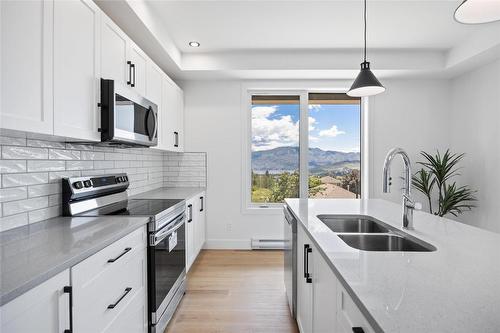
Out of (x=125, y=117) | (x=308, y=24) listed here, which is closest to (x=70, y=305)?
(x=125, y=117)

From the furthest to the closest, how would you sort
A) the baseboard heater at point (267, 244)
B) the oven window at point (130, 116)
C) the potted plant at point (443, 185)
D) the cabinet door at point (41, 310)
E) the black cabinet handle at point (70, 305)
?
1. the baseboard heater at point (267, 244)
2. the potted plant at point (443, 185)
3. the oven window at point (130, 116)
4. the black cabinet handle at point (70, 305)
5. the cabinet door at point (41, 310)

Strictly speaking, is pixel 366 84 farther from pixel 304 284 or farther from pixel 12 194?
pixel 12 194

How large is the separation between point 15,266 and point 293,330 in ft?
5.97

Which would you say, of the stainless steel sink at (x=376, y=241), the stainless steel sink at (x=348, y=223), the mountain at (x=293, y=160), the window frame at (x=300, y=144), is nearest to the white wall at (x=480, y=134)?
the window frame at (x=300, y=144)

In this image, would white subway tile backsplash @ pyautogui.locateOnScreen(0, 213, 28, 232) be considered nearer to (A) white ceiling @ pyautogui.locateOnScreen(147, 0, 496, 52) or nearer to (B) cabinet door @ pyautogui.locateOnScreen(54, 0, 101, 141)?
(B) cabinet door @ pyautogui.locateOnScreen(54, 0, 101, 141)

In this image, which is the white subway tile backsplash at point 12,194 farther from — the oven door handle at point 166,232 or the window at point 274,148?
the window at point 274,148

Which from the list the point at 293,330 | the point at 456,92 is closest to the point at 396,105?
the point at 456,92

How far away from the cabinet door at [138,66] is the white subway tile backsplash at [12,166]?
1.03m

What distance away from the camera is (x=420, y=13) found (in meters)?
2.69

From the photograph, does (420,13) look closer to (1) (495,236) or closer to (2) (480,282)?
(1) (495,236)

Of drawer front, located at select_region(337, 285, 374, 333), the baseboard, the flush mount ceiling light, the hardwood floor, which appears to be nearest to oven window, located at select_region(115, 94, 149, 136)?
the hardwood floor

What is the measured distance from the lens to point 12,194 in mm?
1436

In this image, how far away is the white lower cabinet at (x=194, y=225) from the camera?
294cm

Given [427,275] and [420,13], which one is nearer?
[427,275]
